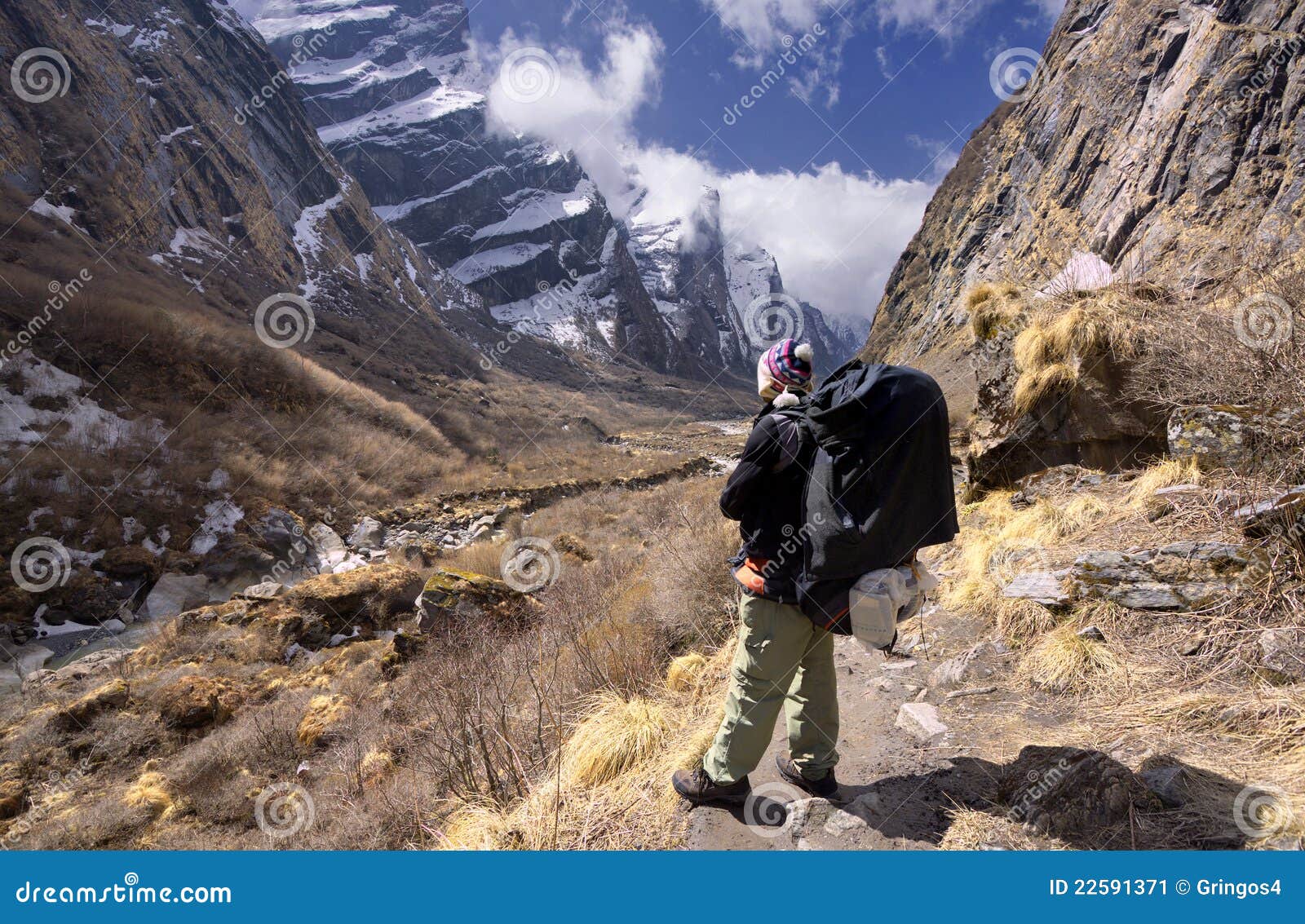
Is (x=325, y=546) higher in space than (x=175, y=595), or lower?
higher

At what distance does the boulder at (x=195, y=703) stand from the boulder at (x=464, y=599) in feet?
6.39

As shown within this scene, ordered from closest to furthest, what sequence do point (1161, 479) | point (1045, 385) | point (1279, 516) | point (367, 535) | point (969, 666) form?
point (1279, 516), point (969, 666), point (1161, 479), point (1045, 385), point (367, 535)

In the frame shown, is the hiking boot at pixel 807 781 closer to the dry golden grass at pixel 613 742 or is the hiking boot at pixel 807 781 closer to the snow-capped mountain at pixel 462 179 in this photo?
the dry golden grass at pixel 613 742

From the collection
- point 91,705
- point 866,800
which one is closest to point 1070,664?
point 866,800

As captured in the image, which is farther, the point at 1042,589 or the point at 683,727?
the point at 1042,589

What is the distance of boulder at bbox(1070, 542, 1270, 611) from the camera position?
283 centimetres

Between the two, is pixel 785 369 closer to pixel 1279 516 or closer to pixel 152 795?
pixel 1279 516

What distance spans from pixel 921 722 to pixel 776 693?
119 cm

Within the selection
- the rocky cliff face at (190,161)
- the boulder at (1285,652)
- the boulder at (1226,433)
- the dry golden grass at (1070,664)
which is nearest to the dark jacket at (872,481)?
the dry golden grass at (1070,664)

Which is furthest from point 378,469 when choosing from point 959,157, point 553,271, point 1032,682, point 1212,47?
point 553,271

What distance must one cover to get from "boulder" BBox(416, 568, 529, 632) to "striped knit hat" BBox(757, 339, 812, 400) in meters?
4.94

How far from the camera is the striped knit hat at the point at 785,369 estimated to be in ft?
7.78

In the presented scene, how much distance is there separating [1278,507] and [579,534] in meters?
10.6

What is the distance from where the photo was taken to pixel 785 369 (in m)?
2.38
